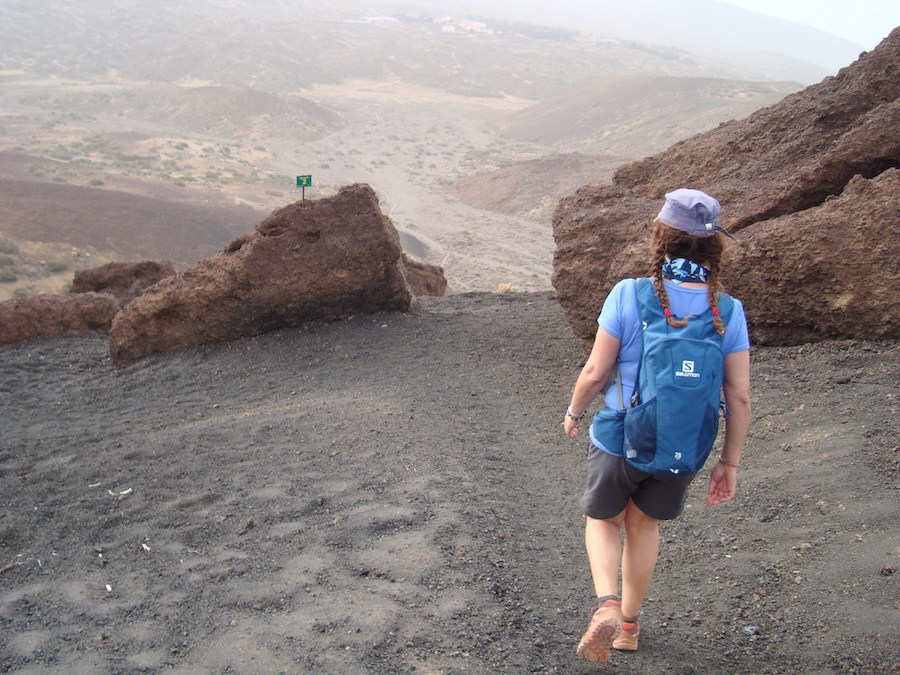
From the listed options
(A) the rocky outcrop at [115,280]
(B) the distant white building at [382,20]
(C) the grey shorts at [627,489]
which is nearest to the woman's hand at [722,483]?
(C) the grey shorts at [627,489]

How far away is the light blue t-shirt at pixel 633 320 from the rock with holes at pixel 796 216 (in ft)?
11.4

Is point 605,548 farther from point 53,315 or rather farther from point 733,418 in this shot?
point 53,315

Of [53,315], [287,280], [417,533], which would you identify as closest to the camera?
[417,533]

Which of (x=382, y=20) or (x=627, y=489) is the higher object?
(x=382, y=20)

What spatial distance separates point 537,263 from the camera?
29281mm

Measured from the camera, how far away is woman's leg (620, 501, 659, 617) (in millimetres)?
2861

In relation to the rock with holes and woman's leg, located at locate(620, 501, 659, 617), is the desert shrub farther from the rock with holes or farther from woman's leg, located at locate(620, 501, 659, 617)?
woman's leg, located at locate(620, 501, 659, 617)

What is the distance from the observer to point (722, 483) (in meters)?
2.89

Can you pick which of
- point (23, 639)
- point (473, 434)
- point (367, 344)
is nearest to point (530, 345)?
point (367, 344)

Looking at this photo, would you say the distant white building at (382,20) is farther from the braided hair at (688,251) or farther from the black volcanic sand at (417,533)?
the braided hair at (688,251)

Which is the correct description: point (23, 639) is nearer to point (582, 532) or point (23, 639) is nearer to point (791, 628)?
point (582, 532)

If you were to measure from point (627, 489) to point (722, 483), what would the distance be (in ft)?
1.27

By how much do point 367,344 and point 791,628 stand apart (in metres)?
5.60

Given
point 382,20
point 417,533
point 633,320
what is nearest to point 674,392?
point 633,320
